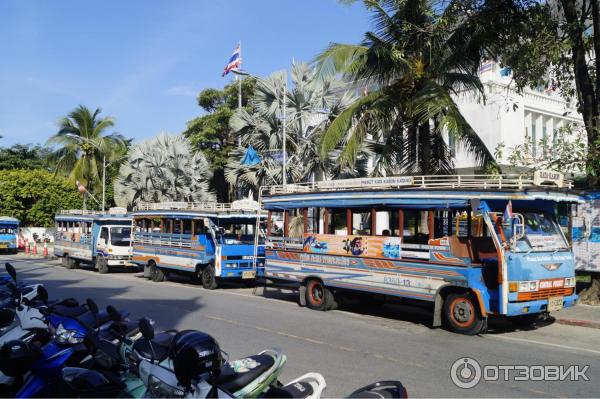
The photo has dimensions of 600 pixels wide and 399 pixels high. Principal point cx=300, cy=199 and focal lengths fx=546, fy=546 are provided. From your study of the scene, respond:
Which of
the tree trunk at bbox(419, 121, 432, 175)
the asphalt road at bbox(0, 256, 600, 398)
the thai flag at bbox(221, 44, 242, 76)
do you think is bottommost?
the asphalt road at bbox(0, 256, 600, 398)

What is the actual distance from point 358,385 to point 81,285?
14.6 meters

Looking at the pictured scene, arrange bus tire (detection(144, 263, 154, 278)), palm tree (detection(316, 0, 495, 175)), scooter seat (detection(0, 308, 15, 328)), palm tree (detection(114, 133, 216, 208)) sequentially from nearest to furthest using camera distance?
scooter seat (detection(0, 308, 15, 328))
palm tree (detection(316, 0, 495, 175))
bus tire (detection(144, 263, 154, 278))
palm tree (detection(114, 133, 216, 208))

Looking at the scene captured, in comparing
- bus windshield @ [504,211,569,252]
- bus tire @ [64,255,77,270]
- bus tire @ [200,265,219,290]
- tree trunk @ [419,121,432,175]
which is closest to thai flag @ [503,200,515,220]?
bus windshield @ [504,211,569,252]

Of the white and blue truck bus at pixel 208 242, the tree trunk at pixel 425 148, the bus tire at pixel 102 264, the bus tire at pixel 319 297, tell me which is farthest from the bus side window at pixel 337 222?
the bus tire at pixel 102 264

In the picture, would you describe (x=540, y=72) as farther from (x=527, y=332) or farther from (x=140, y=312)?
(x=140, y=312)

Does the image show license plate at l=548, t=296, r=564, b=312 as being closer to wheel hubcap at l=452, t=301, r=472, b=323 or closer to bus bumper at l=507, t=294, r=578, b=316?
bus bumper at l=507, t=294, r=578, b=316

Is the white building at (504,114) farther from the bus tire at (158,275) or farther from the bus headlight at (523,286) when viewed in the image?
the bus headlight at (523,286)

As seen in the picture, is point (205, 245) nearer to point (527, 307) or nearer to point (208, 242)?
point (208, 242)

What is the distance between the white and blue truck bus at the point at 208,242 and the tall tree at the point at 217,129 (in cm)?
1203

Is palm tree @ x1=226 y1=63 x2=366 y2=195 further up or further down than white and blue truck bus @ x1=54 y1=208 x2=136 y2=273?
further up

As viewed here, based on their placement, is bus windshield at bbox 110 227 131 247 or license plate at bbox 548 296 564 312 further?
bus windshield at bbox 110 227 131 247

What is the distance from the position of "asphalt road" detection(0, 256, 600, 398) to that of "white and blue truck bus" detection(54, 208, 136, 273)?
7886 millimetres

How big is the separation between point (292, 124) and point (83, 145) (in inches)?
850

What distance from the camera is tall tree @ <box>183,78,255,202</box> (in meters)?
33.4
